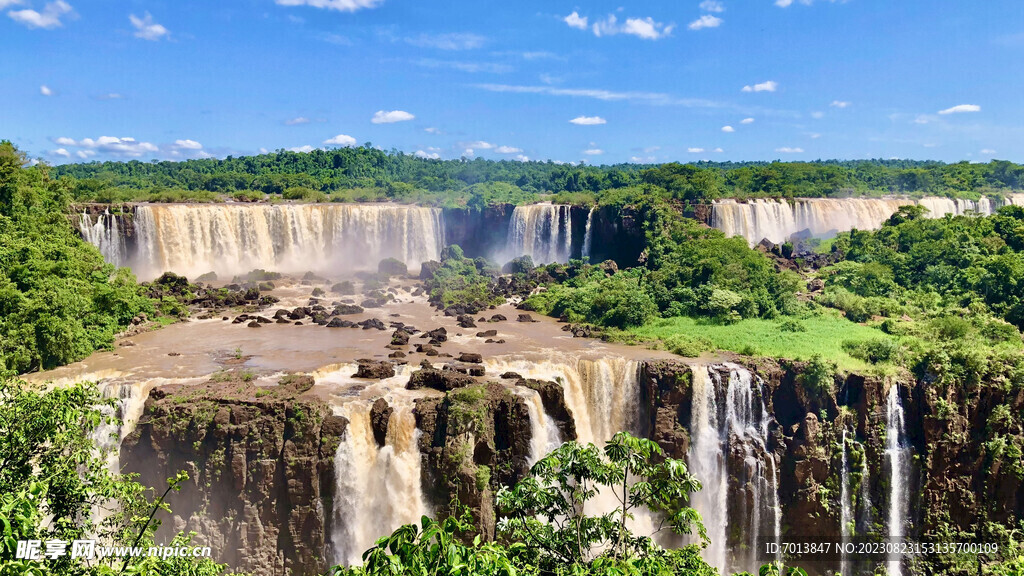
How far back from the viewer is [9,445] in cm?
741

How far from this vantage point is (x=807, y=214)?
54438mm

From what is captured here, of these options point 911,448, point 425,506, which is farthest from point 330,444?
point 911,448

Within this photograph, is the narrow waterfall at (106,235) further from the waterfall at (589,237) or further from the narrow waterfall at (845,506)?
the narrow waterfall at (845,506)

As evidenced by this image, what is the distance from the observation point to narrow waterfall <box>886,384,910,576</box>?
Answer: 74.9ft

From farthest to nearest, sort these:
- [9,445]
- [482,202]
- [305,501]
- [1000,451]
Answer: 1. [482,202]
2. [1000,451]
3. [305,501]
4. [9,445]

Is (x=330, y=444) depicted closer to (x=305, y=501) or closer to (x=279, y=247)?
(x=305, y=501)

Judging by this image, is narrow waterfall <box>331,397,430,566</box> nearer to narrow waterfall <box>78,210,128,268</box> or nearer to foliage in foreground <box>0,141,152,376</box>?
foliage in foreground <box>0,141,152,376</box>

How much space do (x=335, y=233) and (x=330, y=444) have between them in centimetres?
2977

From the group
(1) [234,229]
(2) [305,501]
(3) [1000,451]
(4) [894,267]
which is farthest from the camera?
(1) [234,229]

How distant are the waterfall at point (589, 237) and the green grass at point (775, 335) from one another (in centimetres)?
1777

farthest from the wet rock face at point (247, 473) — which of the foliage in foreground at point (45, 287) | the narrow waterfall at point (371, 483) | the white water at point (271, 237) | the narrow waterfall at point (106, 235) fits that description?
the white water at point (271, 237)

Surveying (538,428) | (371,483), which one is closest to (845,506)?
(538,428)

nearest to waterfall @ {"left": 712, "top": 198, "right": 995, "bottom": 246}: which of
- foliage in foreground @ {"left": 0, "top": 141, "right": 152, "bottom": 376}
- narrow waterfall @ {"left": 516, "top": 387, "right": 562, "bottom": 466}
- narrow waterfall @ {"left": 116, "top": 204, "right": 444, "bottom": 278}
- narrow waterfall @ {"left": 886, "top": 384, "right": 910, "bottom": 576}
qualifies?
narrow waterfall @ {"left": 116, "top": 204, "right": 444, "bottom": 278}

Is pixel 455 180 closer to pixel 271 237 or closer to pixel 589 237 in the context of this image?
pixel 589 237
